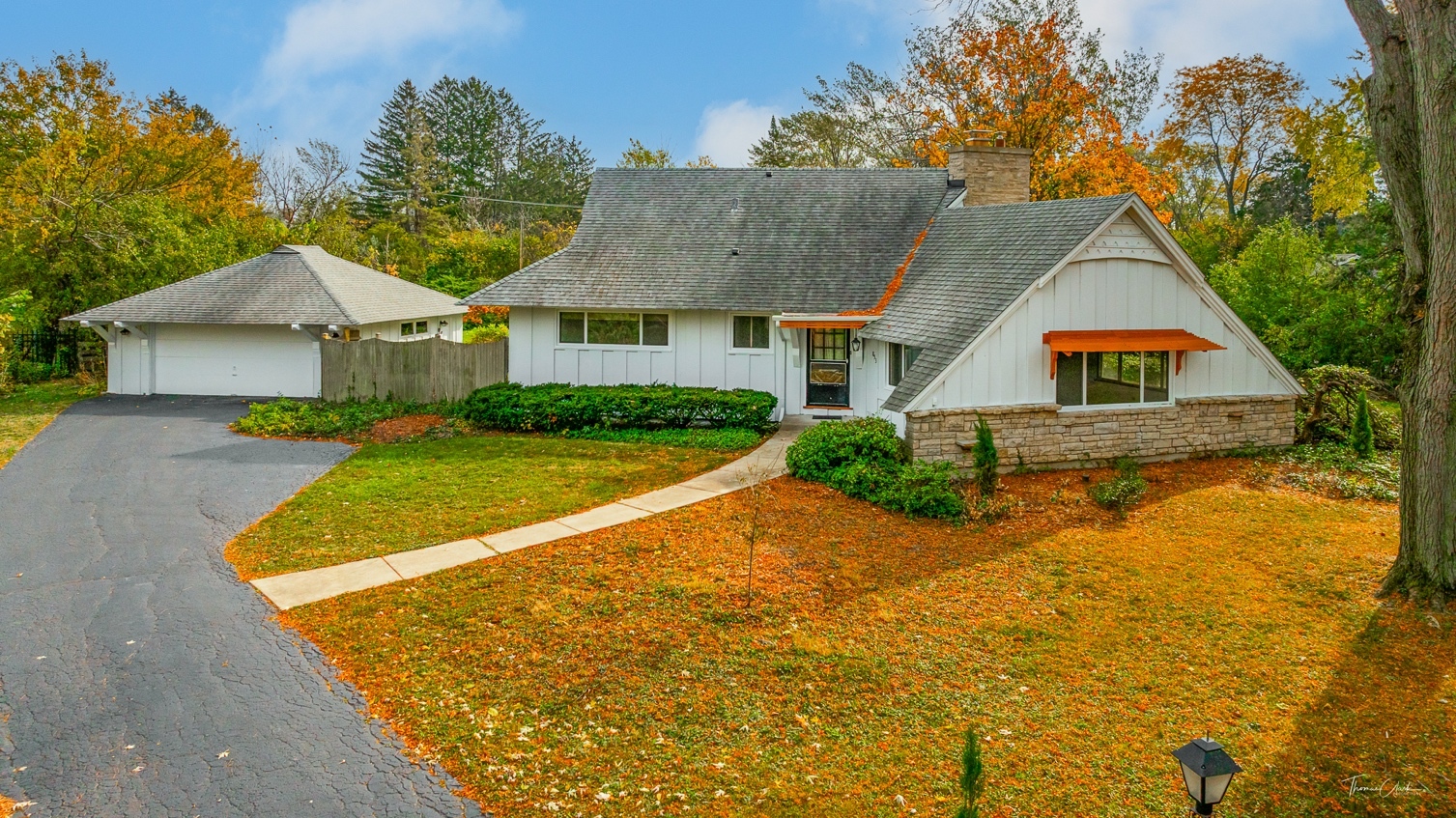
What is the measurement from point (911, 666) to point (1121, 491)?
6.06 m

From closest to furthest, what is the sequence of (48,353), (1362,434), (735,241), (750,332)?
1. (1362,434)
2. (750,332)
3. (735,241)
4. (48,353)

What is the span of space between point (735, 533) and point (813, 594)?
2177mm

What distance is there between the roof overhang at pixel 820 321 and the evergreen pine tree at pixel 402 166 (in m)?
37.9

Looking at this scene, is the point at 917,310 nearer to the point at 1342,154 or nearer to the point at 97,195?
the point at 1342,154

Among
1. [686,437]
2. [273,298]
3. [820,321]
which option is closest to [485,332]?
[273,298]

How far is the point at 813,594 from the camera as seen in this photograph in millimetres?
9078

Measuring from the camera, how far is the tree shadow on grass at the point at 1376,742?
5.64 meters

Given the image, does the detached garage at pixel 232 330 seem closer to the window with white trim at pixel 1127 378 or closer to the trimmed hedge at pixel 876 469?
the trimmed hedge at pixel 876 469

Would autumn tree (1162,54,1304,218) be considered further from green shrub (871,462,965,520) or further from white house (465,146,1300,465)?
green shrub (871,462,965,520)

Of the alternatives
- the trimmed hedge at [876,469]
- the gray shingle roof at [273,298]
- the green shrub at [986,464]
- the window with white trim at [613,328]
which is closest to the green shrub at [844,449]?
the trimmed hedge at [876,469]

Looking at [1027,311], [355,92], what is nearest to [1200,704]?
[1027,311]

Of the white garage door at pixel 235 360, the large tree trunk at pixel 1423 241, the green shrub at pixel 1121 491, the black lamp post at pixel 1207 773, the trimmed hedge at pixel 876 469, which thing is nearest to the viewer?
the black lamp post at pixel 1207 773

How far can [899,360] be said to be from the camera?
15.8 m

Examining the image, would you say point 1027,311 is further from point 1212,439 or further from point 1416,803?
point 1416,803
